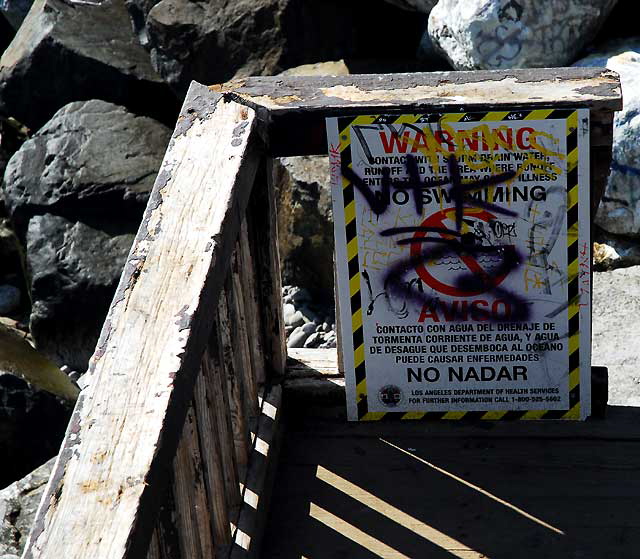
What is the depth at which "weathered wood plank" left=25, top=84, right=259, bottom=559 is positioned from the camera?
1284 millimetres

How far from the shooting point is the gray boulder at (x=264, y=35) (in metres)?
8.45

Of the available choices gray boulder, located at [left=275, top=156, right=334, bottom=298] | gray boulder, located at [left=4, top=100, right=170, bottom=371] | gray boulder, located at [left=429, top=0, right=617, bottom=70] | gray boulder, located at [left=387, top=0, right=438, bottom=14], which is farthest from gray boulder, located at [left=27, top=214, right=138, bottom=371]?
gray boulder, located at [left=429, top=0, right=617, bottom=70]

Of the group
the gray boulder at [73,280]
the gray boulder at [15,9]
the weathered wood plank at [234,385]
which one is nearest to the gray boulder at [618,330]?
the weathered wood plank at [234,385]

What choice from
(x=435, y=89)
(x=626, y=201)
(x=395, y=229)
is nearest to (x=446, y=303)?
(x=395, y=229)

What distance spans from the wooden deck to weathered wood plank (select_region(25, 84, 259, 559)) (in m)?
0.69

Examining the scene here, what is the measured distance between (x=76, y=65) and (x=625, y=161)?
5610 millimetres

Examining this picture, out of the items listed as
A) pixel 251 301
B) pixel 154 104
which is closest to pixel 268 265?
pixel 251 301

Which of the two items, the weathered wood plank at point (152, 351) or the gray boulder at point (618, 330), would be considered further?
the gray boulder at point (618, 330)

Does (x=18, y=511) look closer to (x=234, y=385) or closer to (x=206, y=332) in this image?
(x=234, y=385)

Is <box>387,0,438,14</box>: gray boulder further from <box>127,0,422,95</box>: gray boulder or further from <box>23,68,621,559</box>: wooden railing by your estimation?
<box>23,68,621,559</box>: wooden railing

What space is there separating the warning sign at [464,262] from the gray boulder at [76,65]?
754 cm

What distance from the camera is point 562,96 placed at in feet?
6.77

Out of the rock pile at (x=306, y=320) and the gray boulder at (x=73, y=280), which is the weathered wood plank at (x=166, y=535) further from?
the gray boulder at (x=73, y=280)

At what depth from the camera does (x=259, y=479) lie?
2.16 metres
